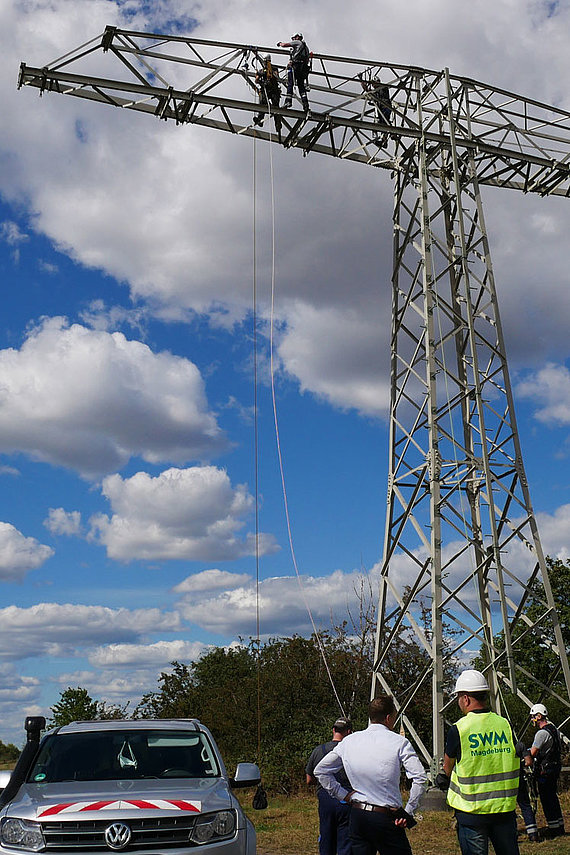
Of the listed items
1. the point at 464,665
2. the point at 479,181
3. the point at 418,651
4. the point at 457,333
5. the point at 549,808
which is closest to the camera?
the point at 549,808

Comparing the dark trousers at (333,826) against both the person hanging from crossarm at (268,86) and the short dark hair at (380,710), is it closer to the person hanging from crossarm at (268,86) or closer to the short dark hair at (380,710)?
the short dark hair at (380,710)

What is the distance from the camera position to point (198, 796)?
6.26 meters

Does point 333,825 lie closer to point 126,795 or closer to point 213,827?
point 213,827

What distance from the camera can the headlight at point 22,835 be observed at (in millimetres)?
5895

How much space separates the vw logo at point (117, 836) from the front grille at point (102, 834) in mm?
35

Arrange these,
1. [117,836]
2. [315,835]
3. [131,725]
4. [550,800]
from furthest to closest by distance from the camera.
→ [315,835] → [550,800] → [131,725] → [117,836]

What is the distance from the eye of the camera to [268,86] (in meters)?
16.5

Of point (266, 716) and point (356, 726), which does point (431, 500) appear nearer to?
point (356, 726)

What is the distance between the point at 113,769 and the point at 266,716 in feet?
64.8

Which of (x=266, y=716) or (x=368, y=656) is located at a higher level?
(x=368, y=656)

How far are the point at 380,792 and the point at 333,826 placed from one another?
2.70m

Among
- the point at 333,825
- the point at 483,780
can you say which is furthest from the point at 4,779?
the point at 483,780

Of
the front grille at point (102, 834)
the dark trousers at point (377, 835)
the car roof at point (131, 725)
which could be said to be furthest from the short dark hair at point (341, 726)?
the front grille at point (102, 834)

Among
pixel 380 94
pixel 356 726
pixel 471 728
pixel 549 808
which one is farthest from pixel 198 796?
pixel 356 726
